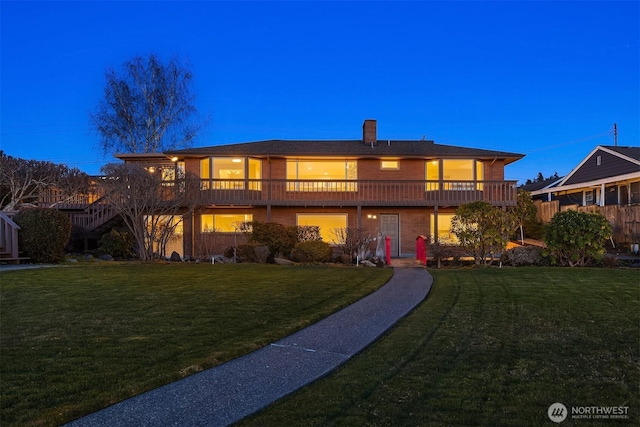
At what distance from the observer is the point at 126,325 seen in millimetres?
6750

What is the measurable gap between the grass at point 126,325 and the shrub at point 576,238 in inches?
272

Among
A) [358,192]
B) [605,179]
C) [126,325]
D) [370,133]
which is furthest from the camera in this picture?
[605,179]

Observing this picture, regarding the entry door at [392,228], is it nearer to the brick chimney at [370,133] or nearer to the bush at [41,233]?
the brick chimney at [370,133]

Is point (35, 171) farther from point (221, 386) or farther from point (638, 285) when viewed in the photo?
point (638, 285)

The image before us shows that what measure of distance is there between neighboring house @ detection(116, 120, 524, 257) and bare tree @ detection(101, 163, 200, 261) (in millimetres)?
3420

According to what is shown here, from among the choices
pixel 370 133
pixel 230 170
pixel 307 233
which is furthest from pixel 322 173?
pixel 307 233

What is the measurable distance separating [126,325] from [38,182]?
58.2 ft

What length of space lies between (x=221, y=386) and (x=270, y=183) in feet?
56.4

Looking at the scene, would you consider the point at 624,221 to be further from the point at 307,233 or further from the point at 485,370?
the point at 485,370

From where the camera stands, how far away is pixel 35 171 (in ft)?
71.7

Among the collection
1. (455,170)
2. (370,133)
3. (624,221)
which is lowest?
(624,221)

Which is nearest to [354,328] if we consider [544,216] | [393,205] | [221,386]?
[221,386]

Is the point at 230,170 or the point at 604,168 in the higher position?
the point at 604,168

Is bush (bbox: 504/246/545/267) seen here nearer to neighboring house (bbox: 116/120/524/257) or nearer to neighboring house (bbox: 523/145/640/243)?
neighboring house (bbox: 116/120/524/257)
